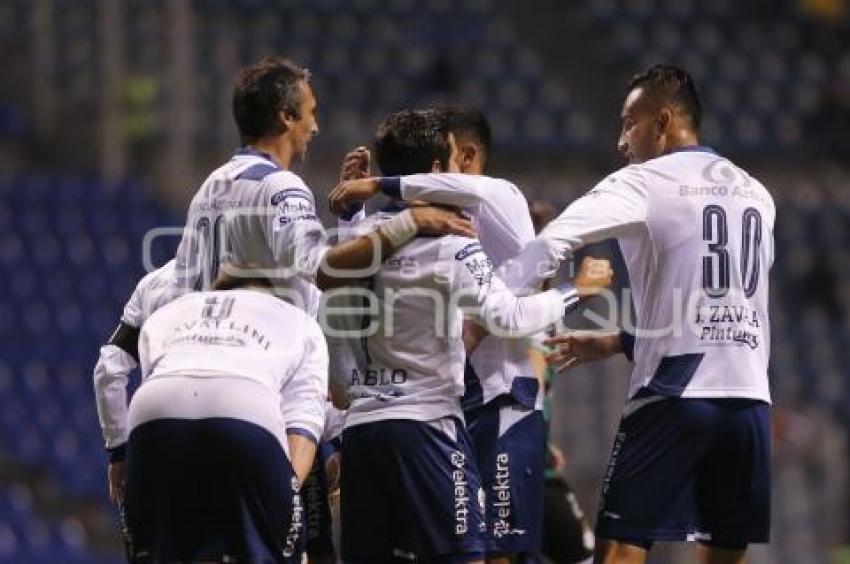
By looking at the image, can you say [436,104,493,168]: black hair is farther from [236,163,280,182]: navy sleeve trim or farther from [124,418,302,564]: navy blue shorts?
[124,418,302,564]: navy blue shorts

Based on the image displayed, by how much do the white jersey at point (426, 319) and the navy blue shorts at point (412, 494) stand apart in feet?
0.24

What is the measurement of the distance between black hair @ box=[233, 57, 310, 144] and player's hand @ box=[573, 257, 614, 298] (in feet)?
3.97

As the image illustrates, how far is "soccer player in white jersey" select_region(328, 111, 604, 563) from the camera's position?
22.9 feet

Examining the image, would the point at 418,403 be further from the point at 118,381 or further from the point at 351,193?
the point at 118,381

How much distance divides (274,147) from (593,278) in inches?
50.4

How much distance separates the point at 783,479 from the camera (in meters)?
16.0

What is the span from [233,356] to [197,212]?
1121 mm

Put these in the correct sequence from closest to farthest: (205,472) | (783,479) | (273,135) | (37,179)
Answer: (205,472) → (273,135) → (783,479) → (37,179)

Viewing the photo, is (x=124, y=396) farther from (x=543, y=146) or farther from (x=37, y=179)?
(x=543, y=146)

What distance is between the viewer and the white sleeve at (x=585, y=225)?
7152mm

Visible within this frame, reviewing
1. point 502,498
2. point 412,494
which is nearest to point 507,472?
point 502,498

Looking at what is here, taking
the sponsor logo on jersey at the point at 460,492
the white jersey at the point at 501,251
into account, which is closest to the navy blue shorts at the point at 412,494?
the sponsor logo on jersey at the point at 460,492

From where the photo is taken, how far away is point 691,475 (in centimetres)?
728

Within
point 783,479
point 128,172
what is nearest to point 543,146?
point 128,172
